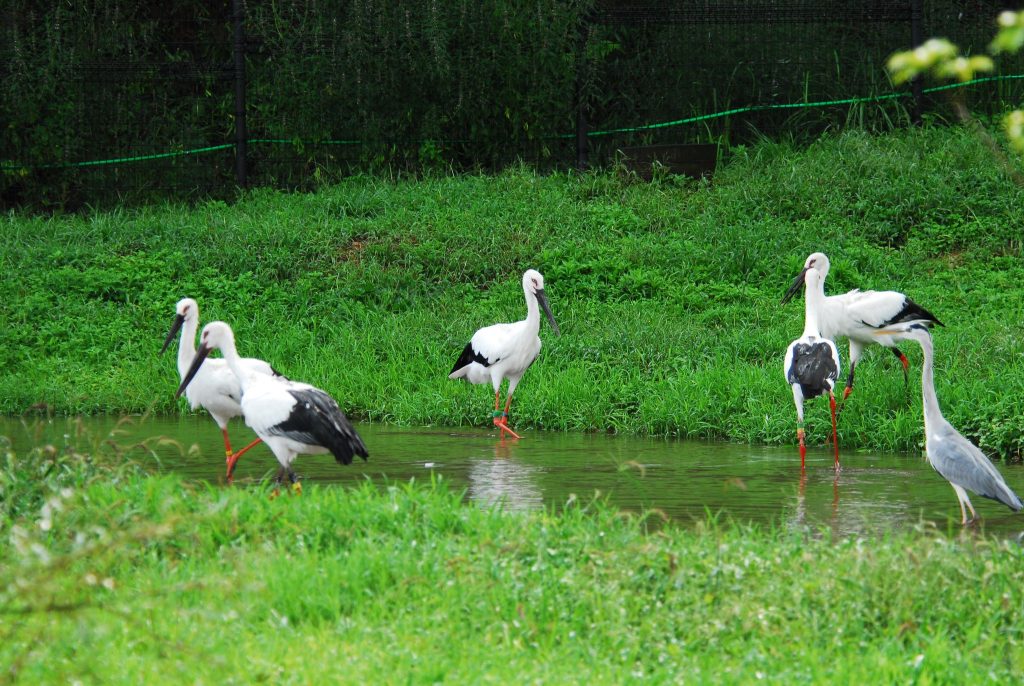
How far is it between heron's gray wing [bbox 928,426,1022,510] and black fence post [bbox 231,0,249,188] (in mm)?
11770

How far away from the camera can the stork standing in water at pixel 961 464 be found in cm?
615

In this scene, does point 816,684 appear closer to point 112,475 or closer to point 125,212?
point 112,475

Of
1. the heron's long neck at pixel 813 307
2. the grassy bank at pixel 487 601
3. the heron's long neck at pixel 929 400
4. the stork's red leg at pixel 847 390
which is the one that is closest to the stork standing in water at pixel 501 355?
the heron's long neck at pixel 813 307

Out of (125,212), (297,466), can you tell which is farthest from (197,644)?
(125,212)

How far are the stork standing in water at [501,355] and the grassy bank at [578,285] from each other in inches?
10.6

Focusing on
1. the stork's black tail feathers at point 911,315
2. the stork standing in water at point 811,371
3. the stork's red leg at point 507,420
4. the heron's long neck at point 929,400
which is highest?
the heron's long neck at point 929,400

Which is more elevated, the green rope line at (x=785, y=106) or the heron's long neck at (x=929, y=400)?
the green rope line at (x=785, y=106)

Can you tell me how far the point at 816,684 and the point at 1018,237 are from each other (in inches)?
407

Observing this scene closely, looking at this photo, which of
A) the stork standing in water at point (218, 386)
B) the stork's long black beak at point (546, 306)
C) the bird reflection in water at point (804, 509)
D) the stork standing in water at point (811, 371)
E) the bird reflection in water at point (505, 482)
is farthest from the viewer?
the stork's long black beak at point (546, 306)

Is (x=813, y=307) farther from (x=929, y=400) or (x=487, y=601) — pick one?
(x=487, y=601)

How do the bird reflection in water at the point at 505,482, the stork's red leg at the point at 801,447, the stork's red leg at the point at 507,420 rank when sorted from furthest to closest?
1. the stork's red leg at the point at 507,420
2. the stork's red leg at the point at 801,447
3. the bird reflection in water at the point at 505,482

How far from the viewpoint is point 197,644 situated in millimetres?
4184

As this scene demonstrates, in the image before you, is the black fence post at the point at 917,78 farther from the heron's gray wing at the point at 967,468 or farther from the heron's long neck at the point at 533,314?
the heron's gray wing at the point at 967,468

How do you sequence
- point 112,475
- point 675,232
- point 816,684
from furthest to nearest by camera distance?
1. point 675,232
2. point 112,475
3. point 816,684
